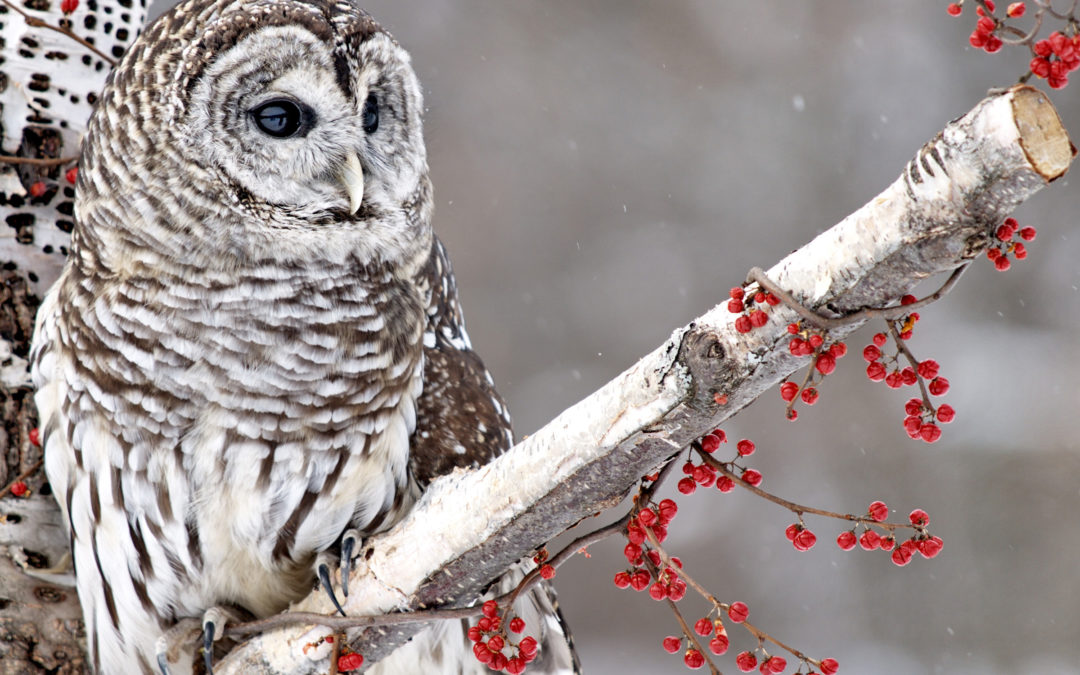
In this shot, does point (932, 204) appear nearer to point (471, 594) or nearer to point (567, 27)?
point (471, 594)

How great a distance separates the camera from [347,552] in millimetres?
1817

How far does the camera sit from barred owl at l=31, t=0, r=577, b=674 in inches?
71.7

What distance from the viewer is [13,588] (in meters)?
2.08

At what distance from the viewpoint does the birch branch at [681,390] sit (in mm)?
1028

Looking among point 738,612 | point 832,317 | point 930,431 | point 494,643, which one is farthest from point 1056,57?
point 494,643

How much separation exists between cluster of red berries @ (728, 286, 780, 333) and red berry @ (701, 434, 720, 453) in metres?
0.21

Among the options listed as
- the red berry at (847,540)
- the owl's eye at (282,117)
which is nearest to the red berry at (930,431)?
the red berry at (847,540)

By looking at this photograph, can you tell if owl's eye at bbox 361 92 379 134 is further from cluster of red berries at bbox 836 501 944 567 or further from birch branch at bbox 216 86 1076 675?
cluster of red berries at bbox 836 501 944 567

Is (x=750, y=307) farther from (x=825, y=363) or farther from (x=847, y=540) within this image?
(x=847, y=540)

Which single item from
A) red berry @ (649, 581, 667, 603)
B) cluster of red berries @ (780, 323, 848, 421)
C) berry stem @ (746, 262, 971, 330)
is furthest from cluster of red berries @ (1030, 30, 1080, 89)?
red berry @ (649, 581, 667, 603)

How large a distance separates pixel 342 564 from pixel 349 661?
0.56ft

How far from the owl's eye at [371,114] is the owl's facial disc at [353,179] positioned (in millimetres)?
102

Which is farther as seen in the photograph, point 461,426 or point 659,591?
point 461,426

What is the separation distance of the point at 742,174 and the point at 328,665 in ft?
13.7
